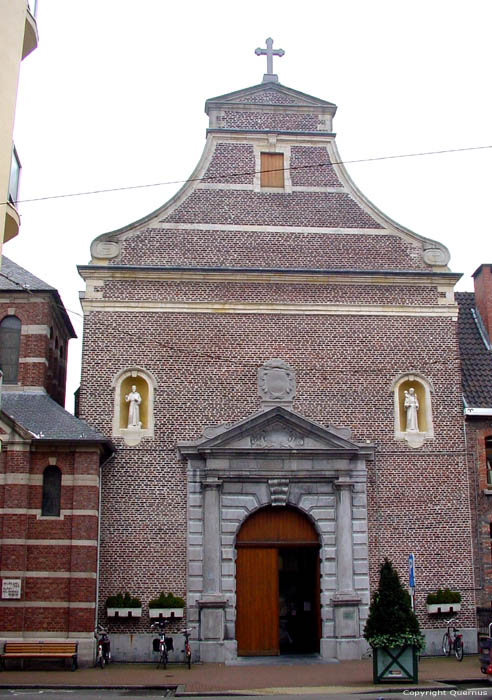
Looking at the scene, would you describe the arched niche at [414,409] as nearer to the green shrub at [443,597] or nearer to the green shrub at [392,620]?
the green shrub at [443,597]

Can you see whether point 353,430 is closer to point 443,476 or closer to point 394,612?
point 443,476

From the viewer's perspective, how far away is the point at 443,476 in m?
20.7

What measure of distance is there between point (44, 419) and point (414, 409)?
855cm

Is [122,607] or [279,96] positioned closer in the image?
[122,607]

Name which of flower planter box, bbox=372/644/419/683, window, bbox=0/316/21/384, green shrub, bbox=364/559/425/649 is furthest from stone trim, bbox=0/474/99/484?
flower planter box, bbox=372/644/419/683

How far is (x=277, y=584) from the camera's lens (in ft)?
65.0

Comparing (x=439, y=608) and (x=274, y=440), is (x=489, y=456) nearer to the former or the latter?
(x=439, y=608)

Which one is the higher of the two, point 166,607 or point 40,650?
point 166,607

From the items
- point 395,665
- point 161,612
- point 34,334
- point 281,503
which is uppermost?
point 34,334

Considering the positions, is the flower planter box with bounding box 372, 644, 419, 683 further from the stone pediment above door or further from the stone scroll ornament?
the stone scroll ornament

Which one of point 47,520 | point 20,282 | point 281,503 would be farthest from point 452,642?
point 20,282

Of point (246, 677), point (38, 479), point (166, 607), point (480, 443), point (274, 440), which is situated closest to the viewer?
point (246, 677)

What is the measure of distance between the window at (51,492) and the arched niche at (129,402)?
5.64 feet

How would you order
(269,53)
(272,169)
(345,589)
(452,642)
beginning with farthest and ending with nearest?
(269,53)
(272,169)
(452,642)
(345,589)
